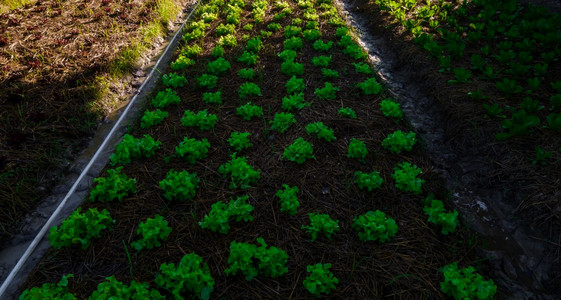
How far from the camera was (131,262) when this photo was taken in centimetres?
275

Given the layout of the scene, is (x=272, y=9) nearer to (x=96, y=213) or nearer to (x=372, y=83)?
(x=372, y=83)

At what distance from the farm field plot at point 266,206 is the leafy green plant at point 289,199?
0.01 m

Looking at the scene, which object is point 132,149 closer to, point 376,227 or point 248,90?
point 248,90

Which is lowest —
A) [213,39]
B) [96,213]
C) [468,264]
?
[468,264]

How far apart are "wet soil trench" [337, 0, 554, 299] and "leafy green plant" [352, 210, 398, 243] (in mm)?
936

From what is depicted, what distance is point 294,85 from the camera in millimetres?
4949

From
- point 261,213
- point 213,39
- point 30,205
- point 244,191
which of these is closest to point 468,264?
point 261,213

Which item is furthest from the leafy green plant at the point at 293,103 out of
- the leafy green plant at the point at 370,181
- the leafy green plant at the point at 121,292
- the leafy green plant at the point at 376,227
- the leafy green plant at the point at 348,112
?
the leafy green plant at the point at 121,292

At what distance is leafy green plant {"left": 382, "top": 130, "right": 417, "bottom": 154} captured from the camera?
3.83m

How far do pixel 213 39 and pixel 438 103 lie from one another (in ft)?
16.1

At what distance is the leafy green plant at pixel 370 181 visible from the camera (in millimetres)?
3371

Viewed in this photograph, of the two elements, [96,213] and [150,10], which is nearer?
[96,213]

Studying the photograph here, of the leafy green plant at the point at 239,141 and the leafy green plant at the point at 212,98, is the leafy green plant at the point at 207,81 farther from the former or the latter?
the leafy green plant at the point at 239,141

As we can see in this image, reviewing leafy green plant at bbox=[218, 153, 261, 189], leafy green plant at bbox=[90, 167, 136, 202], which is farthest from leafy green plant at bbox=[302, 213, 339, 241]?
leafy green plant at bbox=[90, 167, 136, 202]
